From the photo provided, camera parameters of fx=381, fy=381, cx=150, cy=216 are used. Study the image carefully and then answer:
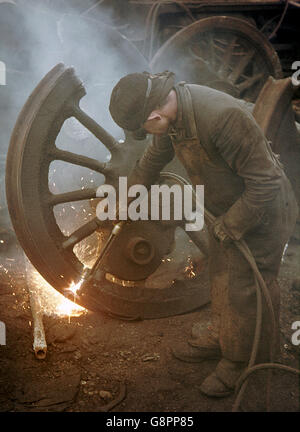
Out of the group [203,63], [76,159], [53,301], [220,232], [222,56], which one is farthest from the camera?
[222,56]

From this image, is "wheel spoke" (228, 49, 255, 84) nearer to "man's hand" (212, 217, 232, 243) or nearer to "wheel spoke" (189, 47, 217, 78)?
"wheel spoke" (189, 47, 217, 78)

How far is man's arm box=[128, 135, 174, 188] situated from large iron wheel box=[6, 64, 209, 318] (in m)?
0.24

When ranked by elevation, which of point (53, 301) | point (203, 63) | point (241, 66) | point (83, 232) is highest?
point (241, 66)

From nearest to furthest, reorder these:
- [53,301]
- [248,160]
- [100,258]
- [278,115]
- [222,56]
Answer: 1. [248,160]
2. [100,258]
3. [278,115]
4. [53,301]
5. [222,56]

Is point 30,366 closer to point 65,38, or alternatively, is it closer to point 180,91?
point 180,91

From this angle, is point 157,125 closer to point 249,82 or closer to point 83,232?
point 83,232

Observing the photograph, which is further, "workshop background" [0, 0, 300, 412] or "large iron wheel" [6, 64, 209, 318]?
"large iron wheel" [6, 64, 209, 318]

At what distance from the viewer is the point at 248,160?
2299 millimetres

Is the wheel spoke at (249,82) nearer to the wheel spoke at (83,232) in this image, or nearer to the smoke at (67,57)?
the smoke at (67,57)

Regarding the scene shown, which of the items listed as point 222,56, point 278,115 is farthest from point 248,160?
point 222,56

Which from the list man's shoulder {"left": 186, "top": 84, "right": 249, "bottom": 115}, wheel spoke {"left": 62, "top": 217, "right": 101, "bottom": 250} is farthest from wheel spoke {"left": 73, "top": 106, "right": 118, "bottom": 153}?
man's shoulder {"left": 186, "top": 84, "right": 249, "bottom": 115}

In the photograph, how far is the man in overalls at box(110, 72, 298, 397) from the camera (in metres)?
2.27

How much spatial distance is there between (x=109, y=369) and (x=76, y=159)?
66.4 inches

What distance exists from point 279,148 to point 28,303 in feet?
9.14
